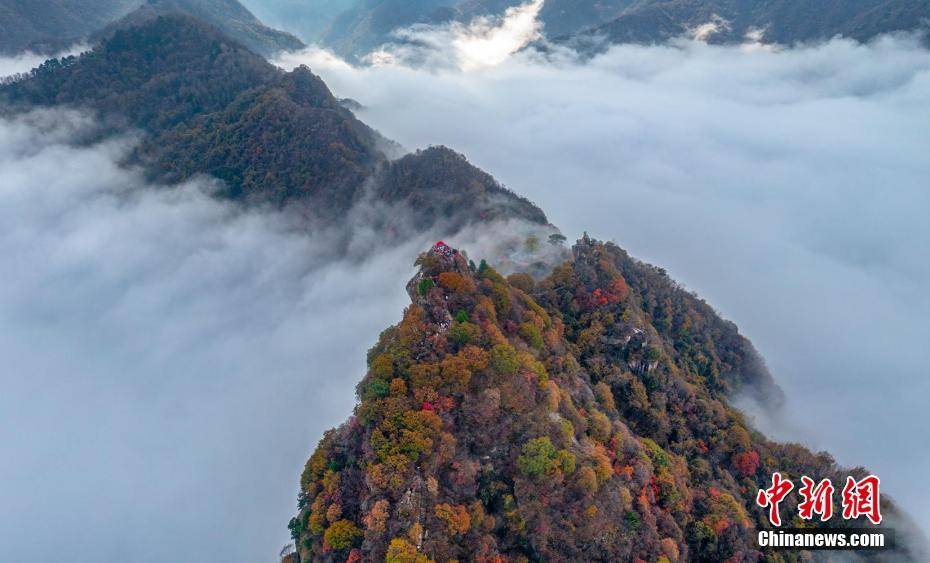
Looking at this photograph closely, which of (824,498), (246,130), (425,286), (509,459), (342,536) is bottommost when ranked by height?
(342,536)

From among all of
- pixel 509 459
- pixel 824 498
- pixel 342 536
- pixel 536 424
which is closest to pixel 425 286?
pixel 536 424

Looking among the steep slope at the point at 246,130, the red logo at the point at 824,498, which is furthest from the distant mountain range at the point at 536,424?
the red logo at the point at 824,498

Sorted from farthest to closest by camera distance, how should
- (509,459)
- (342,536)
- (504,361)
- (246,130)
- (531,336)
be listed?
(246,130) → (531,336) → (504,361) → (509,459) → (342,536)

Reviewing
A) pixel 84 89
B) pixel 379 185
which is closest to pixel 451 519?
pixel 379 185

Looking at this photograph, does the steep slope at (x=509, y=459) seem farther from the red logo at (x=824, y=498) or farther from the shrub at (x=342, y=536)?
the red logo at (x=824, y=498)

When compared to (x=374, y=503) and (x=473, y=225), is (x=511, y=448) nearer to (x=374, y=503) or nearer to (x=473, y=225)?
(x=374, y=503)

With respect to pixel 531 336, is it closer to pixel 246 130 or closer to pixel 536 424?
pixel 536 424
